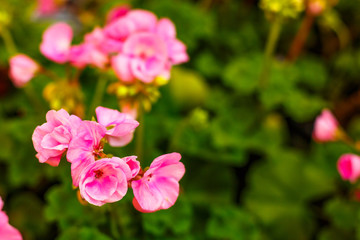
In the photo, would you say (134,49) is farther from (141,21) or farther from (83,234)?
(83,234)

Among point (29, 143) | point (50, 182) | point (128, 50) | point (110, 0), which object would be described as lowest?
point (50, 182)

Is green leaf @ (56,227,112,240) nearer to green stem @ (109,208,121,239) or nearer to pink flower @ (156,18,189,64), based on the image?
green stem @ (109,208,121,239)

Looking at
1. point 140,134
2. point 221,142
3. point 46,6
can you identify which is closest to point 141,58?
point 140,134

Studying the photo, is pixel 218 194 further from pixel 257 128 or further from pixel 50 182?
pixel 50 182

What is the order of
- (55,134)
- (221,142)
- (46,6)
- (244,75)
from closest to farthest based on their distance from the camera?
(55,134) < (221,142) < (244,75) < (46,6)

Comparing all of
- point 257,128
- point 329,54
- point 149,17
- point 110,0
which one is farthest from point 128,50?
point 329,54

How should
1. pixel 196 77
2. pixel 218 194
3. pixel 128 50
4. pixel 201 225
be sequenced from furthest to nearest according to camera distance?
pixel 196 77
pixel 218 194
pixel 201 225
pixel 128 50

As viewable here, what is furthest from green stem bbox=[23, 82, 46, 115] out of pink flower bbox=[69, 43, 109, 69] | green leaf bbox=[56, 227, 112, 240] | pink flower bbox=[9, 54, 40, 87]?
green leaf bbox=[56, 227, 112, 240]
